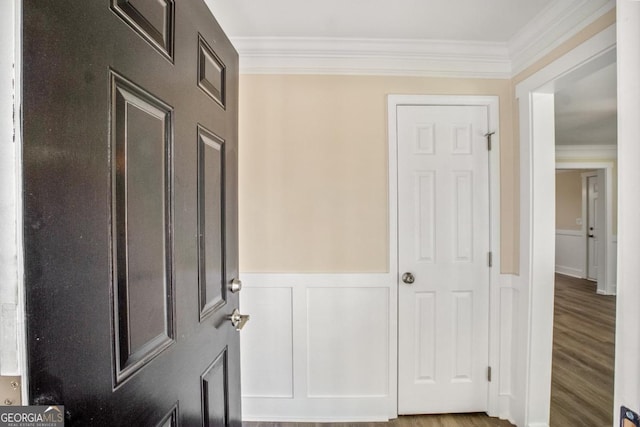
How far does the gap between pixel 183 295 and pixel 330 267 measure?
3.96 ft

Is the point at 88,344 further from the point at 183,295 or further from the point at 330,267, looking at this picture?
the point at 330,267

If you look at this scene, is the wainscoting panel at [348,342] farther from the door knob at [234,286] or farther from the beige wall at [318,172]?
the door knob at [234,286]

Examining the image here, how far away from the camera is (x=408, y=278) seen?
1838 millimetres

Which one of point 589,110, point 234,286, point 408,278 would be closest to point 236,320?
point 234,286

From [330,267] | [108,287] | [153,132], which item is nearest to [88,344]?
[108,287]

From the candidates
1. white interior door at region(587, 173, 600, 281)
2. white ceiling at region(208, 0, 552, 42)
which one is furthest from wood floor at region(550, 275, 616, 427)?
white ceiling at region(208, 0, 552, 42)

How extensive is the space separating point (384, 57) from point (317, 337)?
6.29 ft

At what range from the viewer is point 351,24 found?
162cm

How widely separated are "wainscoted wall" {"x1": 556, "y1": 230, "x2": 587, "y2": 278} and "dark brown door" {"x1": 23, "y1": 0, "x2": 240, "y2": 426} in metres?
7.86

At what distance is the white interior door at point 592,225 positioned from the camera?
5.56 metres

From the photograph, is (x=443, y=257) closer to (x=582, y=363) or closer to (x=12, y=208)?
(x=12, y=208)

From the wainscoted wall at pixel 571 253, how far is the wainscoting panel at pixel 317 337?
663 cm

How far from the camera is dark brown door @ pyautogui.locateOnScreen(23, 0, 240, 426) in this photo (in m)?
0.40

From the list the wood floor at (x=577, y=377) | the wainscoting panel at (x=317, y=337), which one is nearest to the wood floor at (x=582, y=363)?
the wood floor at (x=577, y=377)
